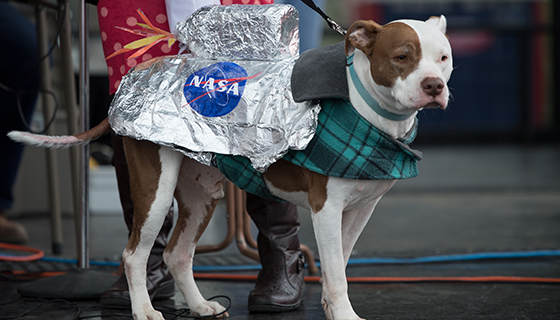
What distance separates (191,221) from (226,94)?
1.77 feet

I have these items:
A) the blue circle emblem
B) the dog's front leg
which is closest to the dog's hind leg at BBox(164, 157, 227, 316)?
the blue circle emblem

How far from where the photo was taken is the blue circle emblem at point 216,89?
1.74m

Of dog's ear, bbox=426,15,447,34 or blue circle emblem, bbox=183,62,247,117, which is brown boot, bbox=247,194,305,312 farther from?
dog's ear, bbox=426,15,447,34

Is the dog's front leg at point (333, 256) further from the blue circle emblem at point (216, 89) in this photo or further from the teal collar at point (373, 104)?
the blue circle emblem at point (216, 89)

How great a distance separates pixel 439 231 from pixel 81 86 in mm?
2491

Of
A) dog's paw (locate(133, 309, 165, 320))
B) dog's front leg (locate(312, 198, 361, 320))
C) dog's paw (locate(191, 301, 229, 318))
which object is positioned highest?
dog's front leg (locate(312, 198, 361, 320))

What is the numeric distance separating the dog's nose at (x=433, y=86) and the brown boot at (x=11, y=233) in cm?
290

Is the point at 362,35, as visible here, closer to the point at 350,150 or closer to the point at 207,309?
the point at 350,150

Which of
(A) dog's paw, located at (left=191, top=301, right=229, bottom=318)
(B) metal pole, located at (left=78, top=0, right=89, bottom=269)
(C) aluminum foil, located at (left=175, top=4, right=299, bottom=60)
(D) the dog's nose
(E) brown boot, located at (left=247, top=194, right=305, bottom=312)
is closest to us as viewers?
(D) the dog's nose

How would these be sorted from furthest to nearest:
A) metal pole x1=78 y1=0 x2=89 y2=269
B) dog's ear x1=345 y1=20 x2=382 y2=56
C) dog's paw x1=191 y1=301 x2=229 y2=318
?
metal pole x1=78 y1=0 x2=89 y2=269
dog's paw x1=191 y1=301 x2=229 y2=318
dog's ear x1=345 y1=20 x2=382 y2=56

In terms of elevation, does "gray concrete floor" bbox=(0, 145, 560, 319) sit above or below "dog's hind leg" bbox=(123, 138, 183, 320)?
below

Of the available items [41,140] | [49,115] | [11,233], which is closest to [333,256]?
[41,140]

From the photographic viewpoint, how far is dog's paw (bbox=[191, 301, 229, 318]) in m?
1.96

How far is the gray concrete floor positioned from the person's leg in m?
0.31
